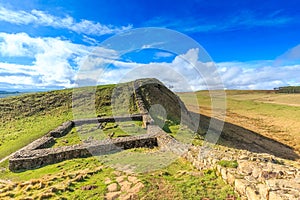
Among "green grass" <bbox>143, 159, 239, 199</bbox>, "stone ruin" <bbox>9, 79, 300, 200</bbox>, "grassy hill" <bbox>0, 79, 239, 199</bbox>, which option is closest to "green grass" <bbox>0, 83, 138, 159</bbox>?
"grassy hill" <bbox>0, 79, 239, 199</bbox>

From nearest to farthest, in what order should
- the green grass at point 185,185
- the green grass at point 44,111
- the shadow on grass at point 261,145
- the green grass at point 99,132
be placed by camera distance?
1. the green grass at point 185,185
2. the green grass at point 99,132
3. the shadow on grass at point 261,145
4. the green grass at point 44,111

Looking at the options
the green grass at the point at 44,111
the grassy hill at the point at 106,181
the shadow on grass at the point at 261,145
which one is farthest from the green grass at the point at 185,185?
the green grass at the point at 44,111

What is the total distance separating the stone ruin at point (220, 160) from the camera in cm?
800

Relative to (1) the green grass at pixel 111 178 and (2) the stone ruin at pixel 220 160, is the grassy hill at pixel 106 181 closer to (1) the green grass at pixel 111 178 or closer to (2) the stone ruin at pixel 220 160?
(1) the green grass at pixel 111 178

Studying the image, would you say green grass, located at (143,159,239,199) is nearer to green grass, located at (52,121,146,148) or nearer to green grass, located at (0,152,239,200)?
green grass, located at (0,152,239,200)

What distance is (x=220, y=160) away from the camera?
11.8 metres

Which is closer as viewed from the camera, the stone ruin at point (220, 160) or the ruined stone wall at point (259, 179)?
the ruined stone wall at point (259, 179)

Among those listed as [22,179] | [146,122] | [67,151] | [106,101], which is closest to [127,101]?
[106,101]

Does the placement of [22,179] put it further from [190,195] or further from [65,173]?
[190,195]

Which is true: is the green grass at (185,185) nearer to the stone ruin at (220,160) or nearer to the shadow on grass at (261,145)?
the stone ruin at (220,160)

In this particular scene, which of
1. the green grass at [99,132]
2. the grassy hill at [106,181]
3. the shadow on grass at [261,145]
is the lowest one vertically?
the shadow on grass at [261,145]

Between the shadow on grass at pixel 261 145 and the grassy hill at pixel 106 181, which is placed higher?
the grassy hill at pixel 106 181

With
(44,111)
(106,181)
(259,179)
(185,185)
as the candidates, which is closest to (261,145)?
(185,185)

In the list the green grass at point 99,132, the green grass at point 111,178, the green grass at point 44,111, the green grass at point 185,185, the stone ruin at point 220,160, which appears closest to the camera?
the stone ruin at point 220,160
